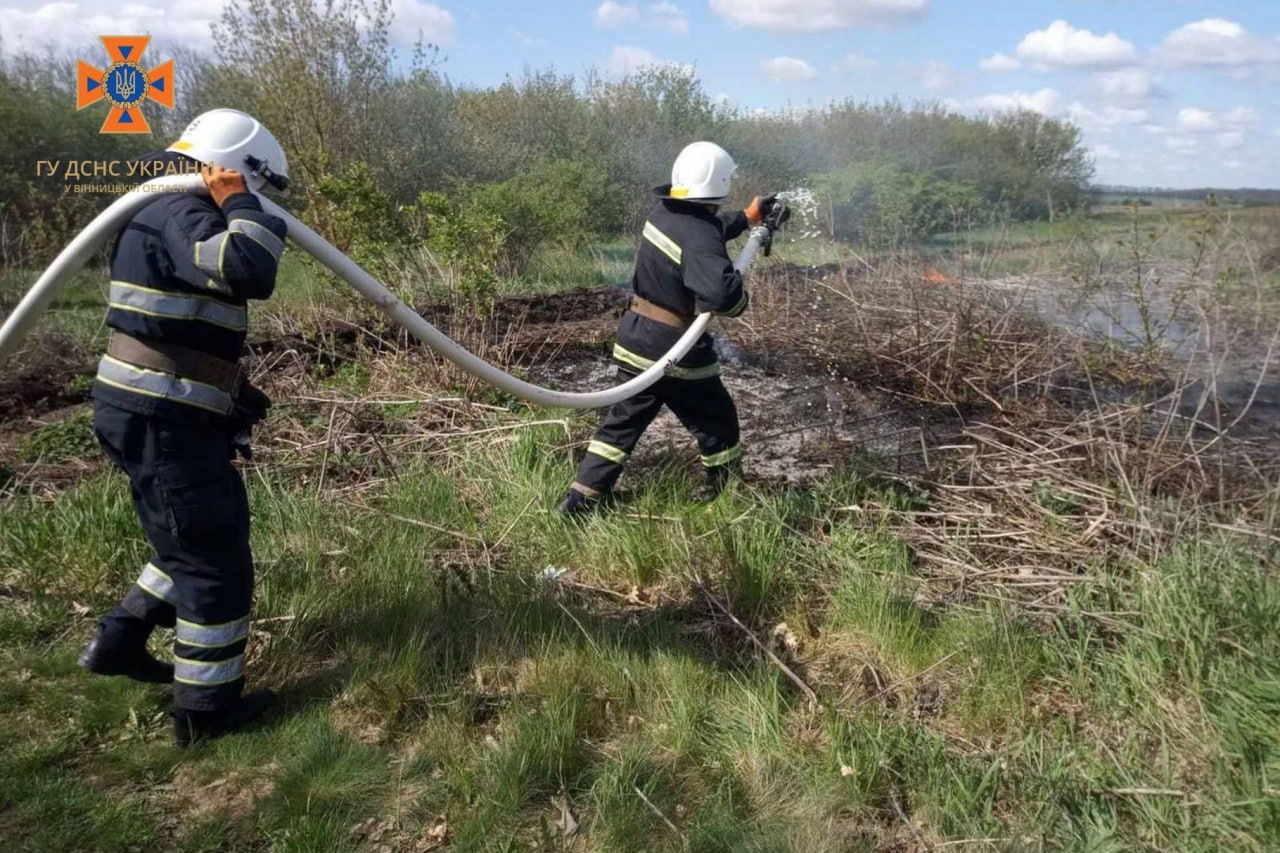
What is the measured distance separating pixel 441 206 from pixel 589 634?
4.10 metres

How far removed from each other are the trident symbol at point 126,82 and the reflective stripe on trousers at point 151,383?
818cm

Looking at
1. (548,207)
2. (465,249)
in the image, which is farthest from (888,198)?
(465,249)

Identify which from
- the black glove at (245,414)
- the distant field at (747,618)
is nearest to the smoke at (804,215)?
the distant field at (747,618)

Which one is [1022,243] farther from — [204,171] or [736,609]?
[204,171]

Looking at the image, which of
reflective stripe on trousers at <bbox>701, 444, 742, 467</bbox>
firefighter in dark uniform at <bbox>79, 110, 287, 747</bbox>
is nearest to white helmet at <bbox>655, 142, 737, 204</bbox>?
reflective stripe on trousers at <bbox>701, 444, 742, 467</bbox>

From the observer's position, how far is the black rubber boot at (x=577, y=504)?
13.6 feet

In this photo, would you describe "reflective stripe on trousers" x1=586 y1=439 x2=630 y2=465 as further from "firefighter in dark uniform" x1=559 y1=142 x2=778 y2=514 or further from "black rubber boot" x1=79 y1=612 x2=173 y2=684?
"black rubber boot" x1=79 y1=612 x2=173 y2=684

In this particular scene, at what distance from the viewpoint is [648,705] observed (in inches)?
113

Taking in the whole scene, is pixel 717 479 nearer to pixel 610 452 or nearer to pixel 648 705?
pixel 610 452

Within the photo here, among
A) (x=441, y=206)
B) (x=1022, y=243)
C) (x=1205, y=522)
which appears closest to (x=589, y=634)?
(x=1205, y=522)

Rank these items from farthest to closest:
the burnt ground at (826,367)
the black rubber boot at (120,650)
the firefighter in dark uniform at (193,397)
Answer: the burnt ground at (826,367), the black rubber boot at (120,650), the firefighter in dark uniform at (193,397)

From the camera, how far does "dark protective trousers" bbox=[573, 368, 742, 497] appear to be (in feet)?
13.7

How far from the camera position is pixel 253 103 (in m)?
11.4

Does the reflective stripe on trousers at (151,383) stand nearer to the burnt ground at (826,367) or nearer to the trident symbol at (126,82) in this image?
the burnt ground at (826,367)
